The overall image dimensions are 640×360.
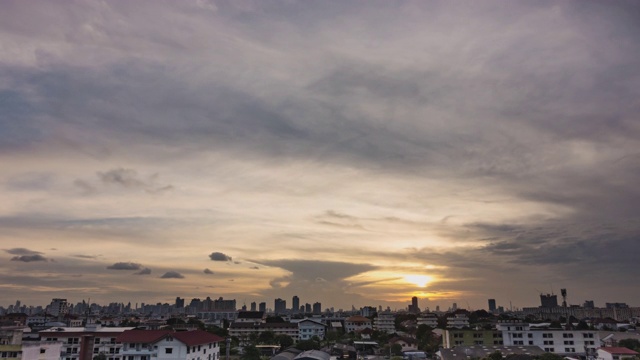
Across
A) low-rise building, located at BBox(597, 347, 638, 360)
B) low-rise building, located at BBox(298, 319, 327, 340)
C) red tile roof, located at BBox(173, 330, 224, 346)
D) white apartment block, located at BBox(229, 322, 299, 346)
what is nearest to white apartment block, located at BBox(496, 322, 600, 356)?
low-rise building, located at BBox(597, 347, 638, 360)

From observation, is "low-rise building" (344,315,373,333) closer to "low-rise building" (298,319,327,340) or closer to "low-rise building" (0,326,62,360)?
"low-rise building" (298,319,327,340)

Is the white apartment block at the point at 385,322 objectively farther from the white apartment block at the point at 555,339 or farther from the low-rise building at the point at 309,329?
the white apartment block at the point at 555,339

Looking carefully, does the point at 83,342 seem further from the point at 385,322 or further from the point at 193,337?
the point at 385,322

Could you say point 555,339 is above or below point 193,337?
below

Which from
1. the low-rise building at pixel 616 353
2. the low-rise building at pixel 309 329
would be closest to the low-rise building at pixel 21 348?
the low-rise building at pixel 309 329

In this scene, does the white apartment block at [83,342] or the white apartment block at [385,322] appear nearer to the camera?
the white apartment block at [83,342]

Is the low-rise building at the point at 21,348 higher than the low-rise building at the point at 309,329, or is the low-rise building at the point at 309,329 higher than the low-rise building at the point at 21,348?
the low-rise building at the point at 21,348

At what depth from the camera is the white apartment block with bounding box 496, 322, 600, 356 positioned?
103062 millimetres

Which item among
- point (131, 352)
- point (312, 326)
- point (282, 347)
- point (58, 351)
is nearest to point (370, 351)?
point (282, 347)

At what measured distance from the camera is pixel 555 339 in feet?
341

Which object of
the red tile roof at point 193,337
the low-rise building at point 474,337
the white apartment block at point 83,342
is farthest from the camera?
the low-rise building at point 474,337

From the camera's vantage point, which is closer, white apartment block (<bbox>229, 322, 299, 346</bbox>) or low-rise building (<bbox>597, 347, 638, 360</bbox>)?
low-rise building (<bbox>597, 347, 638, 360</bbox>)

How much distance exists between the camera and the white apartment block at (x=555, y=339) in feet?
338

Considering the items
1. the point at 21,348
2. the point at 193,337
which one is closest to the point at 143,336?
the point at 193,337
